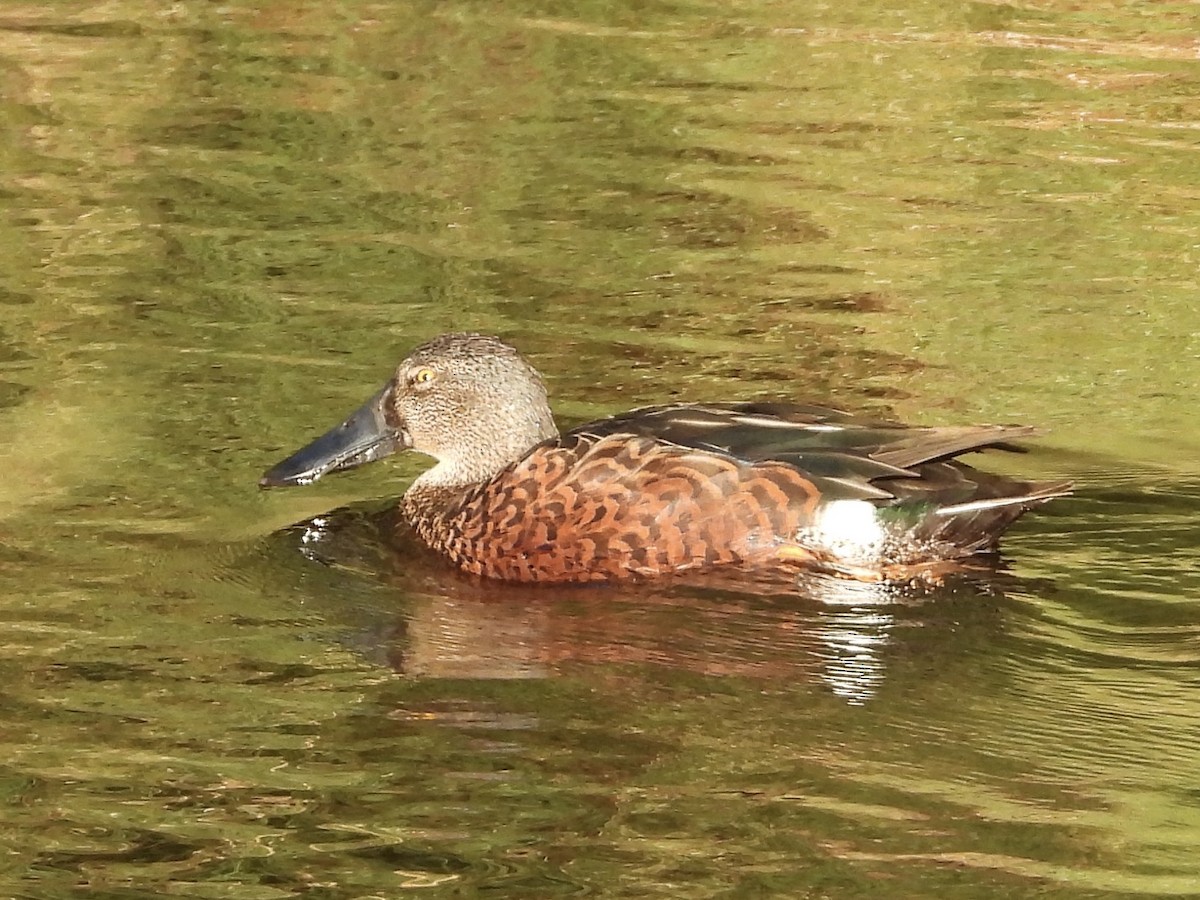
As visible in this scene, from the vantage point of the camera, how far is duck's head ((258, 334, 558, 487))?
793 centimetres

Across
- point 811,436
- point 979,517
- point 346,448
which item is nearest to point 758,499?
point 811,436

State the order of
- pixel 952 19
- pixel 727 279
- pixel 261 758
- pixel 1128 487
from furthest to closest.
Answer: pixel 952 19 < pixel 727 279 < pixel 1128 487 < pixel 261 758

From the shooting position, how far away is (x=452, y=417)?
26.2ft

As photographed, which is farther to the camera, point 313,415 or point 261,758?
point 313,415

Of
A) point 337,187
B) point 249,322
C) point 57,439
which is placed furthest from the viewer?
point 337,187

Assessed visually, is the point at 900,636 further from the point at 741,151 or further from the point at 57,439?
the point at 741,151

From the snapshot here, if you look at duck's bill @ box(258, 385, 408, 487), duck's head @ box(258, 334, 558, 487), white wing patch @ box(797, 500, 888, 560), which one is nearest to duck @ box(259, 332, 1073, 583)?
white wing patch @ box(797, 500, 888, 560)

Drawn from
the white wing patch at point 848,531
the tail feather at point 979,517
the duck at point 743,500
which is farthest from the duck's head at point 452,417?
the tail feather at point 979,517

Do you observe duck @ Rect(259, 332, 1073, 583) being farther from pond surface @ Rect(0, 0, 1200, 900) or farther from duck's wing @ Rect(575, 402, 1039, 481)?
pond surface @ Rect(0, 0, 1200, 900)

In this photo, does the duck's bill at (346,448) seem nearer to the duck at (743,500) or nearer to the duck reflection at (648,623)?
the duck reflection at (648,623)

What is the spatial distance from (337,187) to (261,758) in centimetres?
700

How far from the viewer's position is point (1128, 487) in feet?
25.9

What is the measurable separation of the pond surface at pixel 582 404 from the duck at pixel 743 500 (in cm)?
20

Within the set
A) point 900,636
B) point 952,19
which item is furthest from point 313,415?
point 952,19
